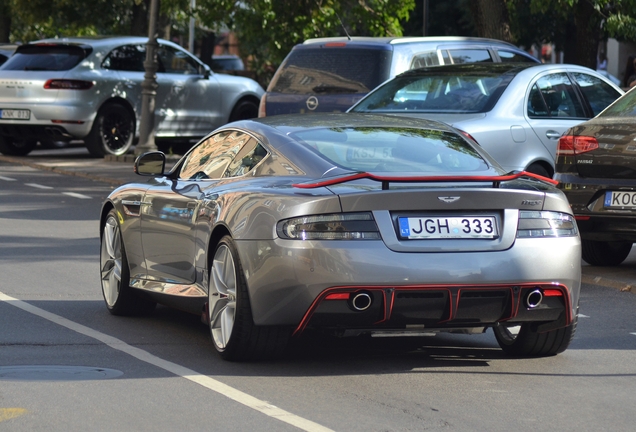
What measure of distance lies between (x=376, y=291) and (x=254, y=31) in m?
19.0

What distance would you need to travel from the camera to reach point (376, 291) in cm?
638

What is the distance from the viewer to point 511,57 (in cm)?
1675

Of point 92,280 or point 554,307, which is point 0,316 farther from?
point 554,307

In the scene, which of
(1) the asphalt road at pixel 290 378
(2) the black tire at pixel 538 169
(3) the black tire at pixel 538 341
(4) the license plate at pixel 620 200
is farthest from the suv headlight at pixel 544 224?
(2) the black tire at pixel 538 169

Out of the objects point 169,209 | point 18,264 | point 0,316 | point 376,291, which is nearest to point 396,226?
point 376,291

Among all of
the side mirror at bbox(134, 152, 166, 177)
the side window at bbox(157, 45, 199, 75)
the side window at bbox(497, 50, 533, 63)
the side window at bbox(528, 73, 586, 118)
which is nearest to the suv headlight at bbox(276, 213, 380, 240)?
the side mirror at bbox(134, 152, 166, 177)

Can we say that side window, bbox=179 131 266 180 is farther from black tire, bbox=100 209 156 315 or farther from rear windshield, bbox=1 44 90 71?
rear windshield, bbox=1 44 90 71

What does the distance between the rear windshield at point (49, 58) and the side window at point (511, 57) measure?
796 centimetres

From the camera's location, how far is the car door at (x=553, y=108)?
12.2m

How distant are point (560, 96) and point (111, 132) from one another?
36.9ft

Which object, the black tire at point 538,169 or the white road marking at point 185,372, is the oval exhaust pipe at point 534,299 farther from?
the black tire at point 538,169

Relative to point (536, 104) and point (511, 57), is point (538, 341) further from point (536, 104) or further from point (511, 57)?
point (511, 57)

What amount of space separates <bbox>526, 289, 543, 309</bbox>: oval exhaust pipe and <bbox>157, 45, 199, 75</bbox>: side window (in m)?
→ 16.9

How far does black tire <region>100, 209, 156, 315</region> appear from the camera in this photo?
844 cm
